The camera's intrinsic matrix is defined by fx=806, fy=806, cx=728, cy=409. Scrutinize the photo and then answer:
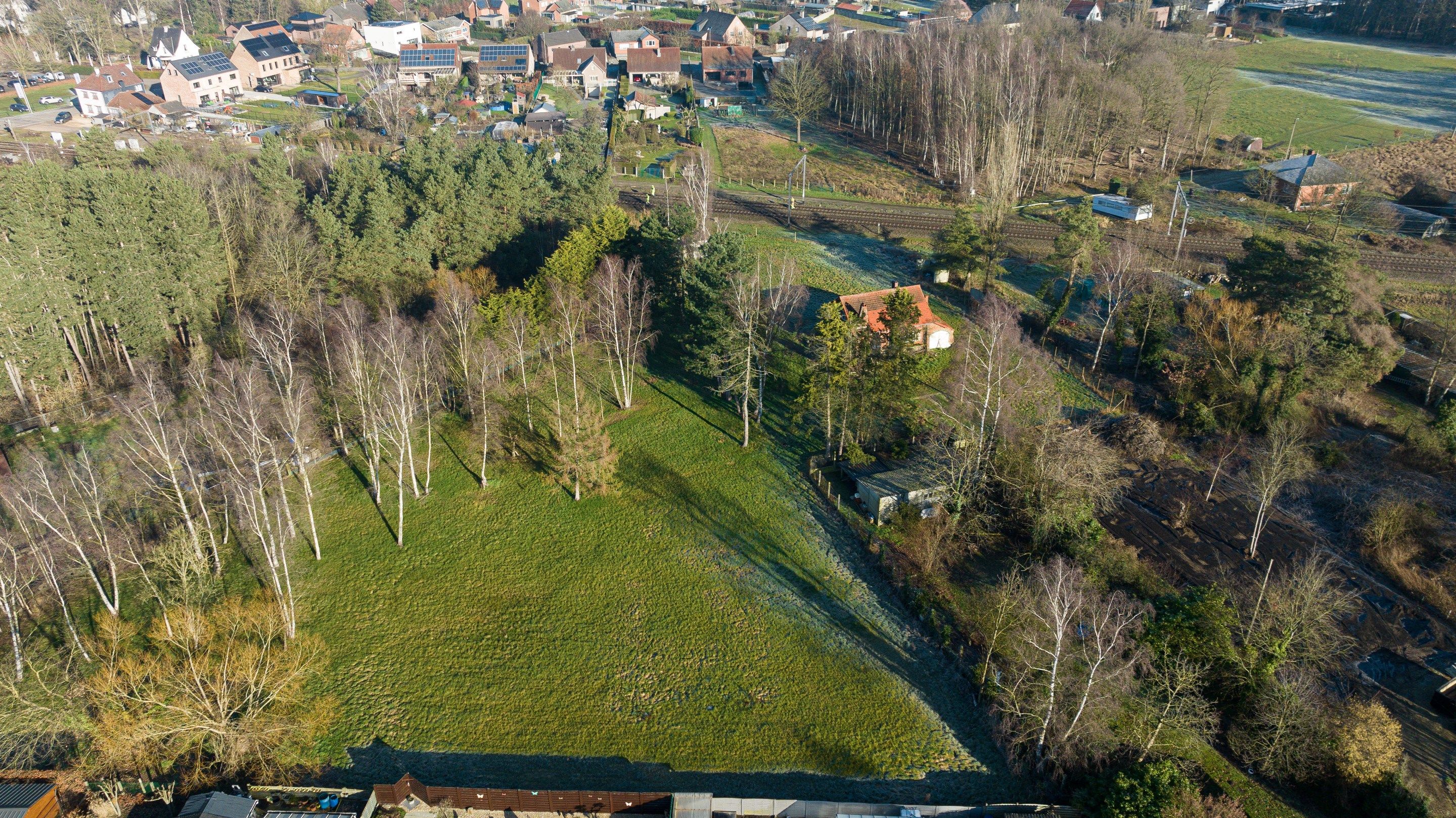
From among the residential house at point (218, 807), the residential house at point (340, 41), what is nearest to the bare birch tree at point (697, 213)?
the residential house at point (218, 807)

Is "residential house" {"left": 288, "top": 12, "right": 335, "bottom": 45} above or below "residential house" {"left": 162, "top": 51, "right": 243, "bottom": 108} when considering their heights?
above

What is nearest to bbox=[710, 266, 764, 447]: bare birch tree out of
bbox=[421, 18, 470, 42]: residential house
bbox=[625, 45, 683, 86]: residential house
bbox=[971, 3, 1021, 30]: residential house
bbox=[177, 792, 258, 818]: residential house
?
bbox=[177, 792, 258, 818]: residential house

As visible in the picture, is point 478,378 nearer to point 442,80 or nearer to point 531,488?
point 531,488

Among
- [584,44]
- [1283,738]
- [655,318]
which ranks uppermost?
[584,44]

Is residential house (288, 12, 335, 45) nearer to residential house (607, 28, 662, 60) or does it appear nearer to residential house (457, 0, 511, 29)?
residential house (457, 0, 511, 29)

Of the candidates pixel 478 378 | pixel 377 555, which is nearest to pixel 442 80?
pixel 478 378
